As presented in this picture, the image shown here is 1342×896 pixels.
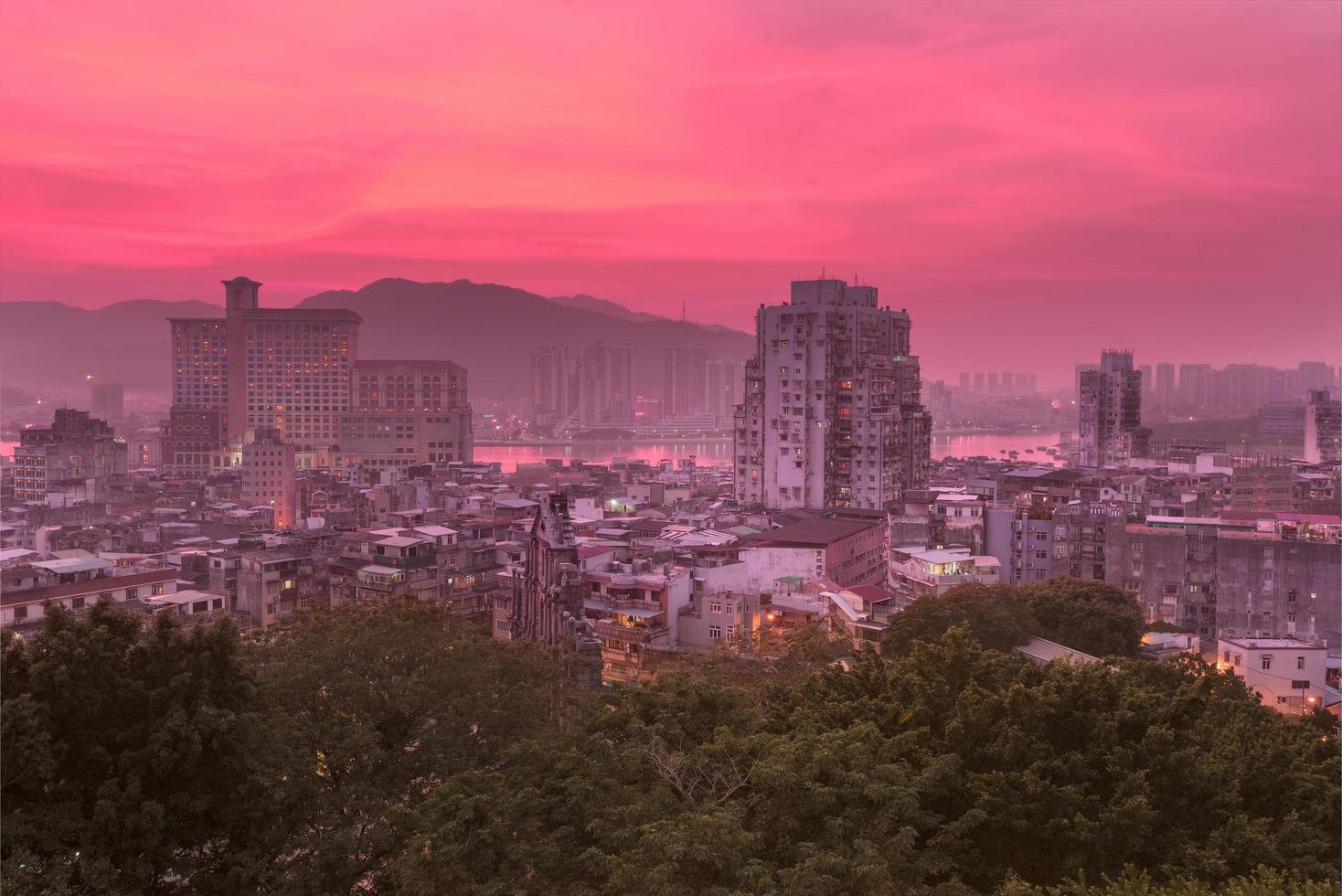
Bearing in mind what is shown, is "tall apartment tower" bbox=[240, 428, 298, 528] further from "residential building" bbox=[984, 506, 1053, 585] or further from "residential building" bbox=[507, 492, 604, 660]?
"residential building" bbox=[507, 492, 604, 660]

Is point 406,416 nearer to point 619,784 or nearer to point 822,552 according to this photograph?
point 822,552

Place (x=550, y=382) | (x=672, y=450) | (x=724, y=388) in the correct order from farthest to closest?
(x=724, y=388)
(x=550, y=382)
(x=672, y=450)

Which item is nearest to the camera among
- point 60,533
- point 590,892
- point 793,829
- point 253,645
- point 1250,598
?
point 590,892

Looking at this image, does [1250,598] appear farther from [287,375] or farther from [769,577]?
[287,375]

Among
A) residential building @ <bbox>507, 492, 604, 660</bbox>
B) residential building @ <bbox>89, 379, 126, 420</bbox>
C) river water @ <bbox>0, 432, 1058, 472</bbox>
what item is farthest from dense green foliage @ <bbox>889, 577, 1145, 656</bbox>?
residential building @ <bbox>89, 379, 126, 420</bbox>

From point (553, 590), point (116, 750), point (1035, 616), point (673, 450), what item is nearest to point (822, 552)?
point (1035, 616)

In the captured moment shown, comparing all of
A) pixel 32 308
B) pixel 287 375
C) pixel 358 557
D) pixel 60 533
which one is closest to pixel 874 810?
pixel 358 557
